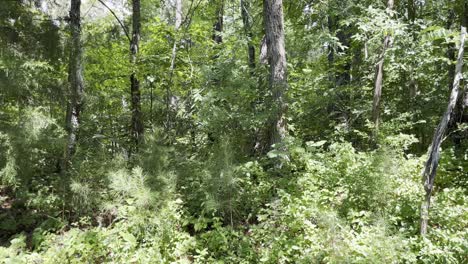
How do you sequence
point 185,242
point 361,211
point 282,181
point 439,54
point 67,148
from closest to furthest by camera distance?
1. point 361,211
2. point 185,242
3. point 282,181
4. point 67,148
5. point 439,54

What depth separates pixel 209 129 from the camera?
536 cm

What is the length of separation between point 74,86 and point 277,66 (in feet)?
12.3

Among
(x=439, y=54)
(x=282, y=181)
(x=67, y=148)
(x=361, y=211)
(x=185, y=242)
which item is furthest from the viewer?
(x=439, y=54)

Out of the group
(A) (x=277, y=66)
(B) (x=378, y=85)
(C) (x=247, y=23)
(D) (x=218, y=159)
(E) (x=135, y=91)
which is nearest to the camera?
(D) (x=218, y=159)

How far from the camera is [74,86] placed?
17.9 ft

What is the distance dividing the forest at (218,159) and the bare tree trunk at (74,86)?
0.09 ft

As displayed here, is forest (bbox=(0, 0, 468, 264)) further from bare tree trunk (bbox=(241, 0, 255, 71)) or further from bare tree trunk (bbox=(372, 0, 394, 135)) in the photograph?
bare tree trunk (bbox=(241, 0, 255, 71))

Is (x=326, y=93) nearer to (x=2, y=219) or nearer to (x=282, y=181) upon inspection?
(x=282, y=181)

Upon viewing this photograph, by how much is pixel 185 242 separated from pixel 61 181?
2477 mm

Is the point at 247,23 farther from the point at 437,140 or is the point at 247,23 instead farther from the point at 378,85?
the point at 437,140

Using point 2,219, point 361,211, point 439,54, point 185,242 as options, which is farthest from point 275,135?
point 2,219

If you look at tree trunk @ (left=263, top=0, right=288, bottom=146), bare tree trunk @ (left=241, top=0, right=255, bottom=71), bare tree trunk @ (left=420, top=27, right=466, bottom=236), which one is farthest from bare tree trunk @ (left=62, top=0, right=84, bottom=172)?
bare tree trunk @ (left=420, top=27, right=466, bottom=236)

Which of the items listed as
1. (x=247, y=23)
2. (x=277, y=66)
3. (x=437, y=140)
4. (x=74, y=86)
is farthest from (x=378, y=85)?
(x=74, y=86)

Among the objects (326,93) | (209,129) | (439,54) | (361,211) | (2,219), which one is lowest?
(2,219)
